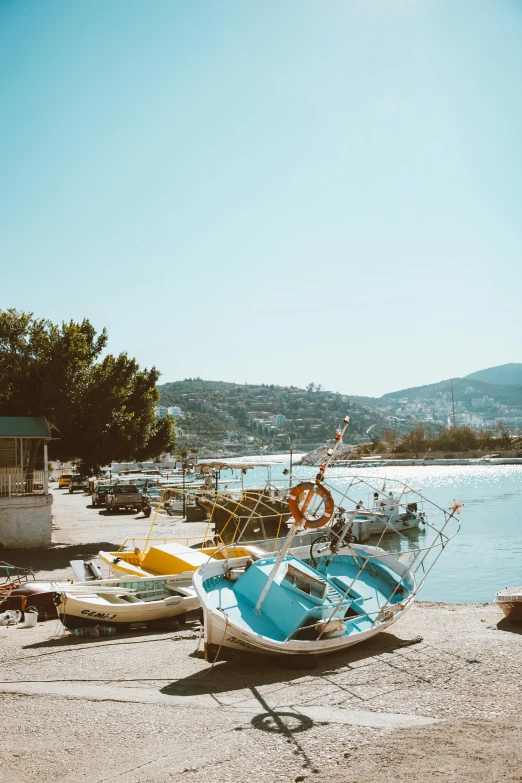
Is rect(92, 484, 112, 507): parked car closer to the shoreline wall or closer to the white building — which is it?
the white building

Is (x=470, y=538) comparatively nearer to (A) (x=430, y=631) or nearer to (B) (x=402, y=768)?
(A) (x=430, y=631)

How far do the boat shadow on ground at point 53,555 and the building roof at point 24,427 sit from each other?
4269mm

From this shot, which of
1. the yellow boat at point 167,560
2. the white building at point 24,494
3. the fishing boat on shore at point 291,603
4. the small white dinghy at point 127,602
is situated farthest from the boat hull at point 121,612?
the white building at point 24,494

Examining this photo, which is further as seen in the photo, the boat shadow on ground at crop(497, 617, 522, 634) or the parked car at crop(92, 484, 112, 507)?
the parked car at crop(92, 484, 112, 507)

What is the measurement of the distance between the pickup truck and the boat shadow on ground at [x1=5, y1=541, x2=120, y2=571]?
16634 millimetres

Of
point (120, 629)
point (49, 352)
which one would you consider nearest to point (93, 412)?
point (49, 352)

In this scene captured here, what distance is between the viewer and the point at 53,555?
24.0 metres

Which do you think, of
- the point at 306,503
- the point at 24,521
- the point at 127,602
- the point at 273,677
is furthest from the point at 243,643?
the point at 24,521

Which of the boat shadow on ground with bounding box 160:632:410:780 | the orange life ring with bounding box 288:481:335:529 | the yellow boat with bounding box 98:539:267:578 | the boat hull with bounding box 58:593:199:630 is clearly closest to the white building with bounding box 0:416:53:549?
the yellow boat with bounding box 98:539:267:578

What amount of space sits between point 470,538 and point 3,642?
3368 centimetres

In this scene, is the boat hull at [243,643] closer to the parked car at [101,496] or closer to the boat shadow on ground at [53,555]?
the boat shadow on ground at [53,555]

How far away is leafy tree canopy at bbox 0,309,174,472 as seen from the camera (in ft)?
90.8

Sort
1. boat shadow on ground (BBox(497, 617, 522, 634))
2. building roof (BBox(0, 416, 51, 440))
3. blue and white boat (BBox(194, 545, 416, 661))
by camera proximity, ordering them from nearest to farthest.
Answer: blue and white boat (BBox(194, 545, 416, 661)), boat shadow on ground (BBox(497, 617, 522, 634)), building roof (BBox(0, 416, 51, 440))

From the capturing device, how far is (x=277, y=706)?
8.73 metres
